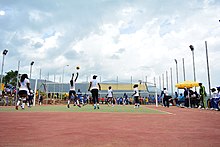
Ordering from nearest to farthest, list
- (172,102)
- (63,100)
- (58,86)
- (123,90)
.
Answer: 1. (172,102)
2. (63,100)
3. (58,86)
4. (123,90)

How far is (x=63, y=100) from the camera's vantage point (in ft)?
118

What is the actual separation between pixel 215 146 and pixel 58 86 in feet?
120

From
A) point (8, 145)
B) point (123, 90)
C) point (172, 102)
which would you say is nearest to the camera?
point (8, 145)

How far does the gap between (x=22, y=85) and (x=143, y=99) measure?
26816 millimetres

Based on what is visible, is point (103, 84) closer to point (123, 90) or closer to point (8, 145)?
point (123, 90)

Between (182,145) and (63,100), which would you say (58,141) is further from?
(63,100)

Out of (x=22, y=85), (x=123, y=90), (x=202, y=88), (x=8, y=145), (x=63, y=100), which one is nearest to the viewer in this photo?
(x=8, y=145)

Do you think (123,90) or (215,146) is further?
(123,90)

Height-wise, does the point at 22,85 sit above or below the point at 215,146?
above

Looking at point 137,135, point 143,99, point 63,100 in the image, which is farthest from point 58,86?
point 137,135

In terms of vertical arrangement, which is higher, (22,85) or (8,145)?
(22,85)

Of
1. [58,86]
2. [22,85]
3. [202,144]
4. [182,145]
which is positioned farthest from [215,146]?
[58,86]

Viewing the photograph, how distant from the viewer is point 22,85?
12.4 m

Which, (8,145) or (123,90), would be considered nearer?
(8,145)
